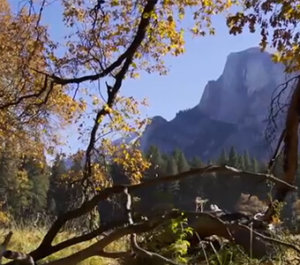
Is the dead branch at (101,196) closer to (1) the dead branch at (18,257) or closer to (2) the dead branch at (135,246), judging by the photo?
(2) the dead branch at (135,246)

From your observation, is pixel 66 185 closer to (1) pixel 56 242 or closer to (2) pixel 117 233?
(1) pixel 56 242

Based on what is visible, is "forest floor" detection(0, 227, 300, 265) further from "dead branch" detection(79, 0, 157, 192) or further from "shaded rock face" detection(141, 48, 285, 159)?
"shaded rock face" detection(141, 48, 285, 159)

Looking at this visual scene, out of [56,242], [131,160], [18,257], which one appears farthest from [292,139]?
[18,257]

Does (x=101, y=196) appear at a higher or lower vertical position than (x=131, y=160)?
lower

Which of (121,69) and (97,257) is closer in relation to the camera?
(97,257)

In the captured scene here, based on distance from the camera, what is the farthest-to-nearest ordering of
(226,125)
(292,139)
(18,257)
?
(226,125), (292,139), (18,257)

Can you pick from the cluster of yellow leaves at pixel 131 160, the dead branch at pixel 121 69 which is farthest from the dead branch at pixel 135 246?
the cluster of yellow leaves at pixel 131 160

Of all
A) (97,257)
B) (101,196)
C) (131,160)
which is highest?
(131,160)

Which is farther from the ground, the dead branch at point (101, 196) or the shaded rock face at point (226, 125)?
the shaded rock face at point (226, 125)

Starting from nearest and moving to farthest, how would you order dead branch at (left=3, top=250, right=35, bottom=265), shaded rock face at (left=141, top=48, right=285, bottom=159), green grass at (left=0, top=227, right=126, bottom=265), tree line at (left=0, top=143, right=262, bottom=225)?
dead branch at (left=3, top=250, right=35, bottom=265), green grass at (left=0, top=227, right=126, bottom=265), tree line at (left=0, top=143, right=262, bottom=225), shaded rock face at (left=141, top=48, right=285, bottom=159)

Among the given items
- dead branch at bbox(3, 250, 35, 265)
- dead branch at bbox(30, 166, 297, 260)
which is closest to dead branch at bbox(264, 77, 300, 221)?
dead branch at bbox(30, 166, 297, 260)

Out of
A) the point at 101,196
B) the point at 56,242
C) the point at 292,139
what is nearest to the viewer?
the point at 101,196

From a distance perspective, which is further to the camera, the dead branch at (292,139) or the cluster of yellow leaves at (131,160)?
the cluster of yellow leaves at (131,160)

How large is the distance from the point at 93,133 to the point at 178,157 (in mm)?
72205
